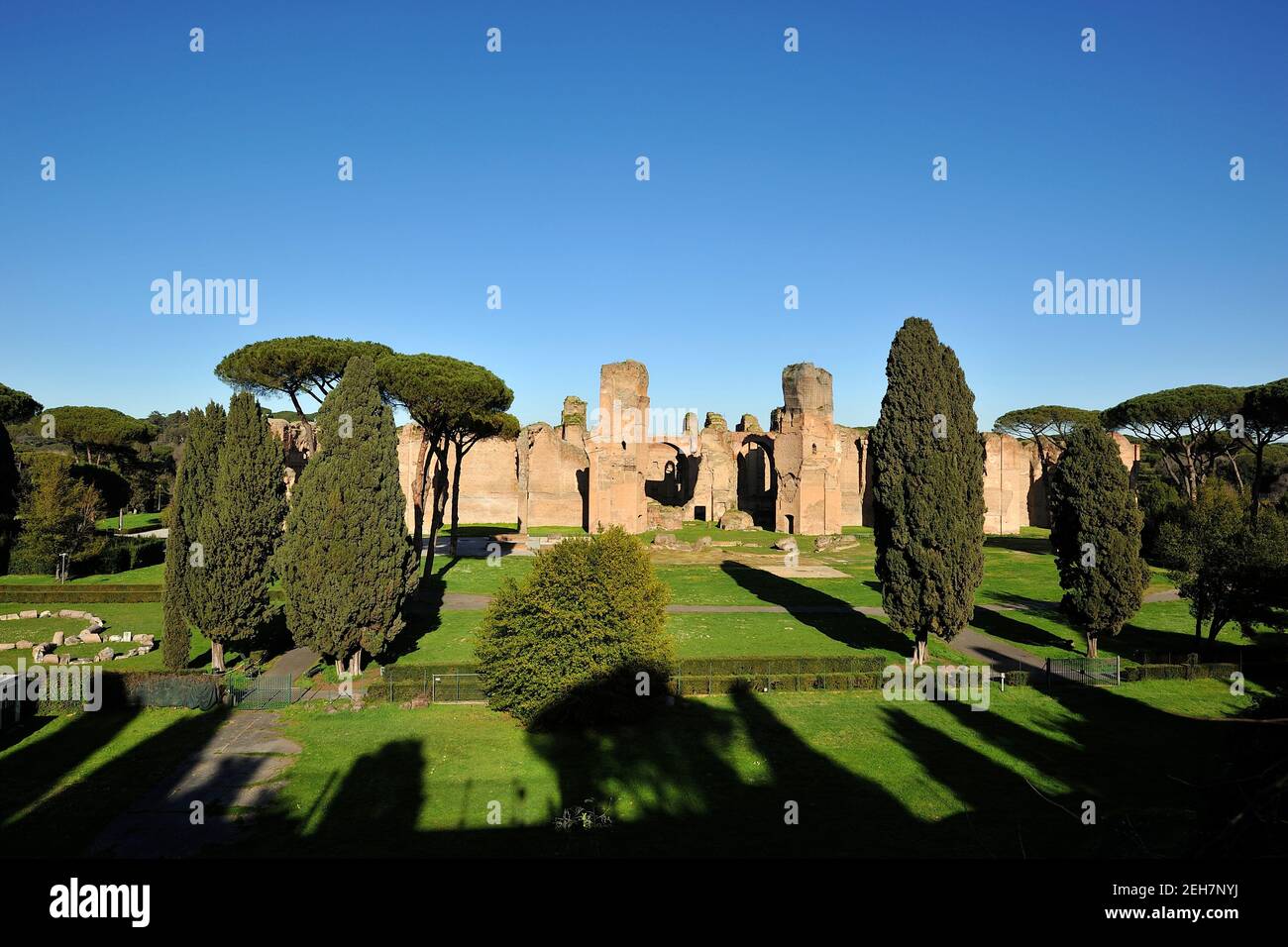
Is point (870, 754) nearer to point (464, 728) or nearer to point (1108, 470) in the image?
point (464, 728)

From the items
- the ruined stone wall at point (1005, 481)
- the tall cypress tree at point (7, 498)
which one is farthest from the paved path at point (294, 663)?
the ruined stone wall at point (1005, 481)

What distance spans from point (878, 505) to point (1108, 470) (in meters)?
6.54

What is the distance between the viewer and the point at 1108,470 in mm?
20781

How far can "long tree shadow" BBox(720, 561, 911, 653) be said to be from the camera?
22.9 m

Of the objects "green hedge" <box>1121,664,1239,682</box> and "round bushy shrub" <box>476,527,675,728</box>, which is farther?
"green hedge" <box>1121,664,1239,682</box>

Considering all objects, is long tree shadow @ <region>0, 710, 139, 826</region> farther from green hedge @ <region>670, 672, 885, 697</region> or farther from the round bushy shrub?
green hedge @ <region>670, 672, 885, 697</region>

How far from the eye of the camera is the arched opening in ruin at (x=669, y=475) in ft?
194

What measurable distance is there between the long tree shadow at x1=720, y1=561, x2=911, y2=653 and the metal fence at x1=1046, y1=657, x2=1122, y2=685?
12.7 ft

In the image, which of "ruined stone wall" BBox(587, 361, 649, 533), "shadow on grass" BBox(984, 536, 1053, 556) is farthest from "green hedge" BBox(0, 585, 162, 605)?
"shadow on grass" BBox(984, 536, 1053, 556)

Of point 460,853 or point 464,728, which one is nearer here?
point 460,853

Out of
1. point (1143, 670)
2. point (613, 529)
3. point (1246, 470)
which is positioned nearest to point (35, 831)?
point (613, 529)

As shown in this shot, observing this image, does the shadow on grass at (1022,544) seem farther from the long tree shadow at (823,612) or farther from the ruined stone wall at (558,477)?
the ruined stone wall at (558,477)

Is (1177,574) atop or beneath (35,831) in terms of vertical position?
atop

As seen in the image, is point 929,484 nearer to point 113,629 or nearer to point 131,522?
point 113,629
